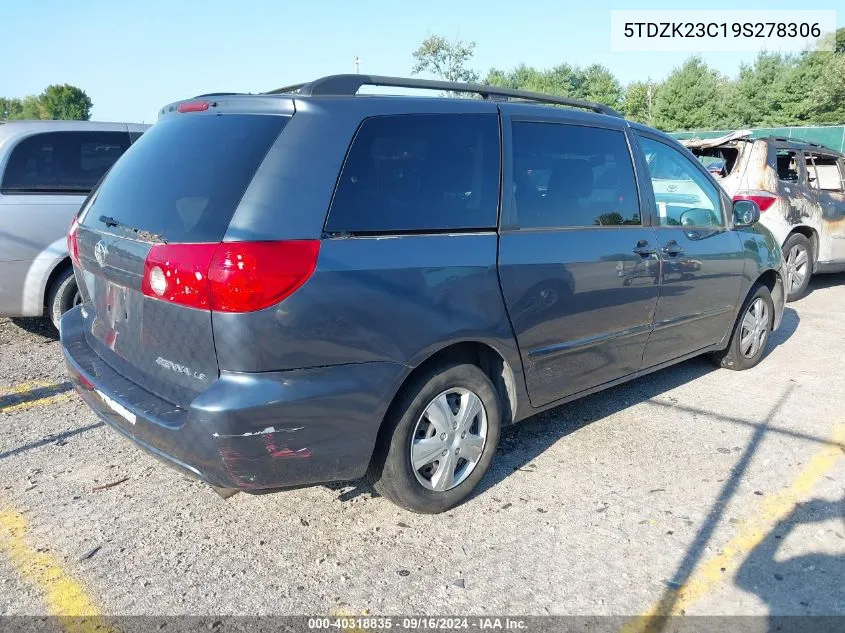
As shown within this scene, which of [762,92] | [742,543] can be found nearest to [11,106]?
[762,92]

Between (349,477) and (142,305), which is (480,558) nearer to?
(349,477)

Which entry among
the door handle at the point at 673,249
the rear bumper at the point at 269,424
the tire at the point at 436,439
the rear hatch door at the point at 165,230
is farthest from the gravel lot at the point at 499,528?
the door handle at the point at 673,249

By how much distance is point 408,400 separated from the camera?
290 centimetres

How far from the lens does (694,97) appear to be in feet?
152

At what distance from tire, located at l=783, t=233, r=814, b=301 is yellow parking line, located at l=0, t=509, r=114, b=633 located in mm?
8063

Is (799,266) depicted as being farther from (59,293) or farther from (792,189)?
(59,293)

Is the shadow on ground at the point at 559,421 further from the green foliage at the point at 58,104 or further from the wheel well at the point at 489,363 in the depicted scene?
the green foliage at the point at 58,104

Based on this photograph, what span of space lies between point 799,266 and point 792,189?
945mm

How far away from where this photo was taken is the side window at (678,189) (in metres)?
4.27

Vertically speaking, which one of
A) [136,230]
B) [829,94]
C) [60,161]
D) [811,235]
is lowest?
[811,235]

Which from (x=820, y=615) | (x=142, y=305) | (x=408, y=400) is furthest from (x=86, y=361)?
(x=820, y=615)

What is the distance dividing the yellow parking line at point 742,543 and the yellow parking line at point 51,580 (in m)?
1.92

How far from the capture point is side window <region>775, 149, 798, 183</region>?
8008mm

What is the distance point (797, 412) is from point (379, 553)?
3118mm
